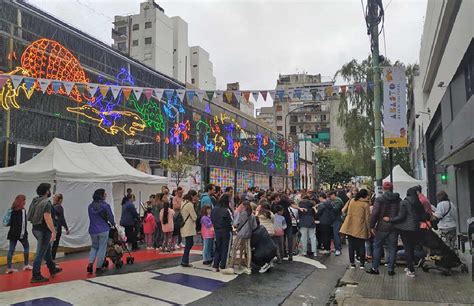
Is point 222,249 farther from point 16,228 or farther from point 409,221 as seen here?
point 16,228

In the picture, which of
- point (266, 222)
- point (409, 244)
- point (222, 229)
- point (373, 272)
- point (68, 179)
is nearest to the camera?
point (409, 244)

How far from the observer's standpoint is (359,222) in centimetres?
927

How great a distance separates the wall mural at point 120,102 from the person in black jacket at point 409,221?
23.9ft

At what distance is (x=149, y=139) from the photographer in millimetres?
28641

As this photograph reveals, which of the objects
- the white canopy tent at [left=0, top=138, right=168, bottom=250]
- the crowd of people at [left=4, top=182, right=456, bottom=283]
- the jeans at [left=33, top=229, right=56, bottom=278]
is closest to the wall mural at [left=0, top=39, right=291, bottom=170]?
the white canopy tent at [left=0, top=138, right=168, bottom=250]

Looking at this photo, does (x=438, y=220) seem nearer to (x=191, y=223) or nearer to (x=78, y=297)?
(x=191, y=223)

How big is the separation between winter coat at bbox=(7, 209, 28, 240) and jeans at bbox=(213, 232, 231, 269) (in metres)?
4.20

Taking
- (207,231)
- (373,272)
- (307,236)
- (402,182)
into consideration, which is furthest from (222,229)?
(402,182)

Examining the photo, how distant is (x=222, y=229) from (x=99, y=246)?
2632 millimetres

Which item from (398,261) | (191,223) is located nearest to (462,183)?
(398,261)

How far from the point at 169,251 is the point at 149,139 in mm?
17024

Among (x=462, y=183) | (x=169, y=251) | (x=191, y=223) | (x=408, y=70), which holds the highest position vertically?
→ (x=408, y=70)

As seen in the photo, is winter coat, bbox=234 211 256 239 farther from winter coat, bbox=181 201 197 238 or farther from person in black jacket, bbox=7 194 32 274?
person in black jacket, bbox=7 194 32 274

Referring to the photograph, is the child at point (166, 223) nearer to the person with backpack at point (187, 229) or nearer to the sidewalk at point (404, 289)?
the person with backpack at point (187, 229)
